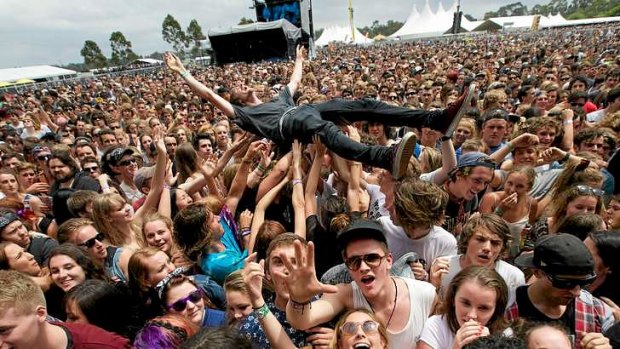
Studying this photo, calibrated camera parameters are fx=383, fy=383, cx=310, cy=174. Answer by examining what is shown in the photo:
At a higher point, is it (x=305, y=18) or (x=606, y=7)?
(x=606, y=7)

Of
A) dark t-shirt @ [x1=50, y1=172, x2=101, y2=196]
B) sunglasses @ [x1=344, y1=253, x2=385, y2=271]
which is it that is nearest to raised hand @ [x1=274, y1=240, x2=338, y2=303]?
sunglasses @ [x1=344, y1=253, x2=385, y2=271]

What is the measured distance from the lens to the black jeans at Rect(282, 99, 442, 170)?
2922mm

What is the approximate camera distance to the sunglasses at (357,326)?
167 cm

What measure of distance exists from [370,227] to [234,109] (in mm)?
2907

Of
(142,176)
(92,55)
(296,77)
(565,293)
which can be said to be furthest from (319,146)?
(92,55)

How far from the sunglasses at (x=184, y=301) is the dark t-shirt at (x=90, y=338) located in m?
0.27

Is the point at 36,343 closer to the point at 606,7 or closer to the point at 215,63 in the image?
the point at 215,63

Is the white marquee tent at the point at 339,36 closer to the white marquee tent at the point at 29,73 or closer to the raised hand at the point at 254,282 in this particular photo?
the white marquee tent at the point at 29,73

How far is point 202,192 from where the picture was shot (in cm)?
408

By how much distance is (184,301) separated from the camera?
207 centimetres

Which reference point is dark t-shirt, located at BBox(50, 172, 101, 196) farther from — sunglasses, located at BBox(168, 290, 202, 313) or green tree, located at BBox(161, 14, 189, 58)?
green tree, located at BBox(161, 14, 189, 58)

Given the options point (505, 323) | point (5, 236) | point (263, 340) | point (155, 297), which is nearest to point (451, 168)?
point (505, 323)

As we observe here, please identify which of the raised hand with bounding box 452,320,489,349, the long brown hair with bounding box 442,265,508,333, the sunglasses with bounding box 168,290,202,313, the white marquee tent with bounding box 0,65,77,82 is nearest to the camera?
the raised hand with bounding box 452,320,489,349

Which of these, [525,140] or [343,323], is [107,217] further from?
[525,140]
